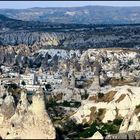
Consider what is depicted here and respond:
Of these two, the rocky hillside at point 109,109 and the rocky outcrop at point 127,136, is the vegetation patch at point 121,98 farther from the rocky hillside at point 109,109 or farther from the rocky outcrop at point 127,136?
the rocky outcrop at point 127,136

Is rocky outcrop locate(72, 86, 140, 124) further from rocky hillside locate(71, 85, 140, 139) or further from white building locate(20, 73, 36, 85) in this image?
white building locate(20, 73, 36, 85)

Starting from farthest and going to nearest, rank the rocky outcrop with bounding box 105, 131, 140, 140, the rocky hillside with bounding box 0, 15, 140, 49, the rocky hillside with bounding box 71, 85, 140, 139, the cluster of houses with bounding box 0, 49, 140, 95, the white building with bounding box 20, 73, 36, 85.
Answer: the rocky hillside with bounding box 0, 15, 140, 49 → the white building with bounding box 20, 73, 36, 85 → the cluster of houses with bounding box 0, 49, 140, 95 → the rocky hillside with bounding box 71, 85, 140, 139 → the rocky outcrop with bounding box 105, 131, 140, 140

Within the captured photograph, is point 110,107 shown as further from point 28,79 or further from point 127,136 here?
point 28,79

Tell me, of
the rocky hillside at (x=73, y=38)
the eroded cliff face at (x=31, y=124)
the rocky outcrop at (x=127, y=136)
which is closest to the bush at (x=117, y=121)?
the rocky outcrop at (x=127, y=136)

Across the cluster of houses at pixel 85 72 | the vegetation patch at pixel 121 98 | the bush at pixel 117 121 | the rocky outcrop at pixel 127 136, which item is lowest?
the cluster of houses at pixel 85 72

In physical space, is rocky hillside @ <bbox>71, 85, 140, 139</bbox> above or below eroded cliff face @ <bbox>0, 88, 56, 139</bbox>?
below

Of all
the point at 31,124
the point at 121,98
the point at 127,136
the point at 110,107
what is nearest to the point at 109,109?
the point at 110,107

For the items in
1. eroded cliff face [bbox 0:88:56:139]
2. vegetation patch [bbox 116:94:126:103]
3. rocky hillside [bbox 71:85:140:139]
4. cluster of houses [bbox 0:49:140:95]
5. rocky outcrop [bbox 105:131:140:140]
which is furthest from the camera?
cluster of houses [bbox 0:49:140:95]

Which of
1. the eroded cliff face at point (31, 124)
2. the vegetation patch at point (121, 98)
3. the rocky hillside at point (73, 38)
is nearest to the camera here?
the eroded cliff face at point (31, 124)

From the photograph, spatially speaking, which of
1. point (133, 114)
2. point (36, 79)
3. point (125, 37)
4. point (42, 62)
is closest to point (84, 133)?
point (133, 114)

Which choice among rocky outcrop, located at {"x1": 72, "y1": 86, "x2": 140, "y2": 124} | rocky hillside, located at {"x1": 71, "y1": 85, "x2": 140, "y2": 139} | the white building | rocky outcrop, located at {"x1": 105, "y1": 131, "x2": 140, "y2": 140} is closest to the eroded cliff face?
rocky outcrop, located at {"x1": 105, "y1": 131, "x2": 140, "y2": 140}

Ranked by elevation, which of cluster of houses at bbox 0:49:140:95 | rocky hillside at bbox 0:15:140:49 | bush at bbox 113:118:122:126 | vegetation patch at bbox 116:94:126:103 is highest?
vegetation patch at bbox 116:94:126:103
